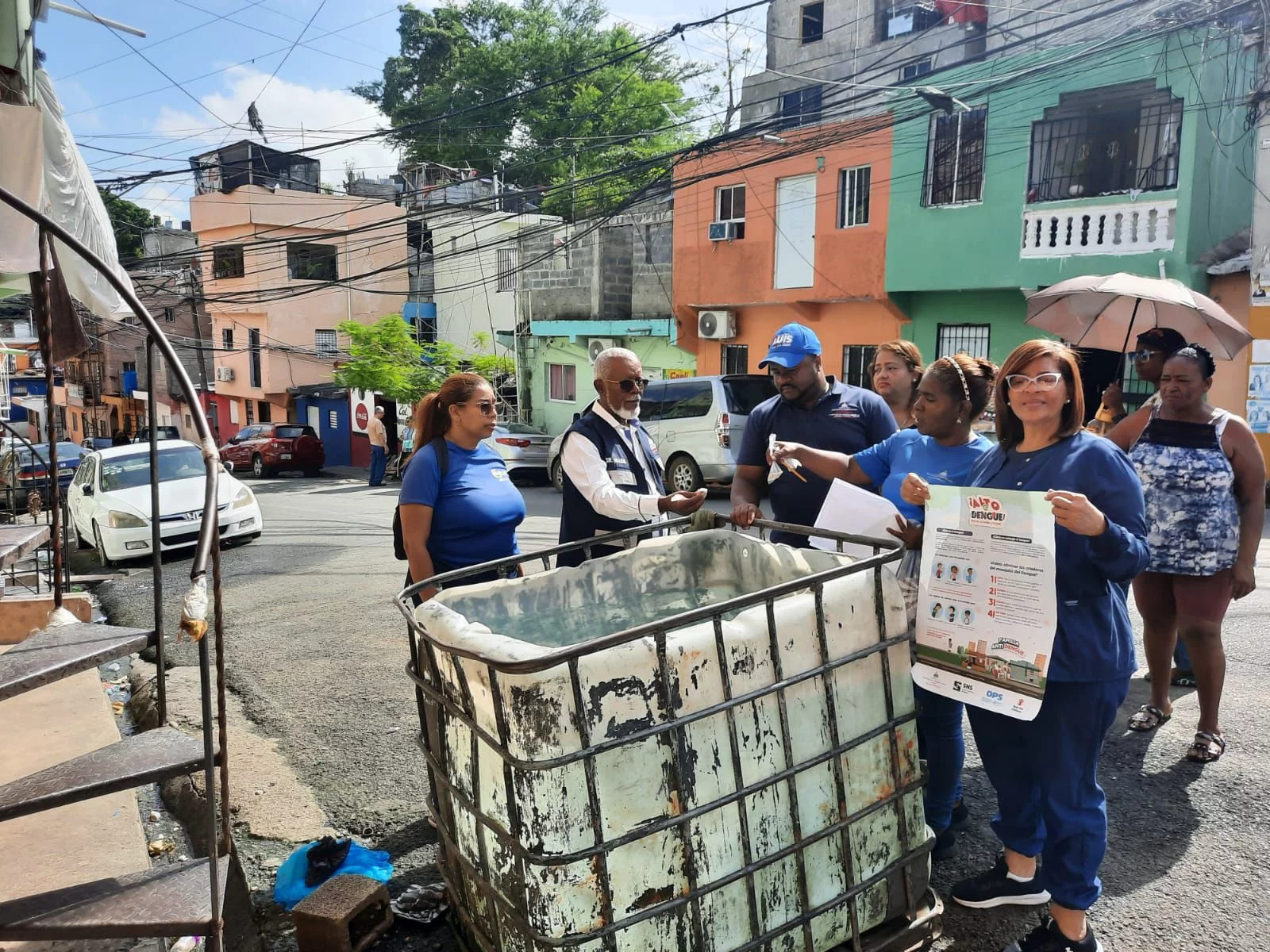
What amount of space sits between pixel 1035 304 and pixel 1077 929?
4.25 meters

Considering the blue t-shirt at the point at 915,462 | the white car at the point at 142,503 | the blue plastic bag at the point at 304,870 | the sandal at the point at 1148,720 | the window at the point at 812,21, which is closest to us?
the blue plastic bag at the point at 304,870

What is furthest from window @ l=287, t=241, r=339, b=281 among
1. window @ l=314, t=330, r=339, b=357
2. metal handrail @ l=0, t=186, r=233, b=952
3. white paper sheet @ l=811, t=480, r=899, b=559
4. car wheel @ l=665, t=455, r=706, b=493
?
white paper sheet @ l=811, t=480, r=899, b=559

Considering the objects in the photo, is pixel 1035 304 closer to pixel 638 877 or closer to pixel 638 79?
pixel 638 877

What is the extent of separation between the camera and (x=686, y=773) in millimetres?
2041

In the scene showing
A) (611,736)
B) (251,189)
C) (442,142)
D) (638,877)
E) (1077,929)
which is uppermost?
(442,142)

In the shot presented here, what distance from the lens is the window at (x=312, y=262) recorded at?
31.8 meters

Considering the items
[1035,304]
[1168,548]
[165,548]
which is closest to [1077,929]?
[1168,548]

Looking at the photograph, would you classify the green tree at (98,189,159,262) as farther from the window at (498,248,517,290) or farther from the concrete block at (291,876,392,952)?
the concrete block at (291,876,392,952)

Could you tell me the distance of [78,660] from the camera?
7.85 ft

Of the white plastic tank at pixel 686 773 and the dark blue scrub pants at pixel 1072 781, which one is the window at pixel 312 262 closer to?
the white plastic tank at pixel 686 773

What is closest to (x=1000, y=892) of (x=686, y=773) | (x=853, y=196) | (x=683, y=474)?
(x=686, y=773)

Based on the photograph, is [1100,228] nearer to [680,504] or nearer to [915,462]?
[915,462]

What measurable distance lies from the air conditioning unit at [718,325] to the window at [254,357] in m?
20.0

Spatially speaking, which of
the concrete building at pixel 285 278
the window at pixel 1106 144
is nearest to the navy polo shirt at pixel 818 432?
the window at pixel 1106 144
